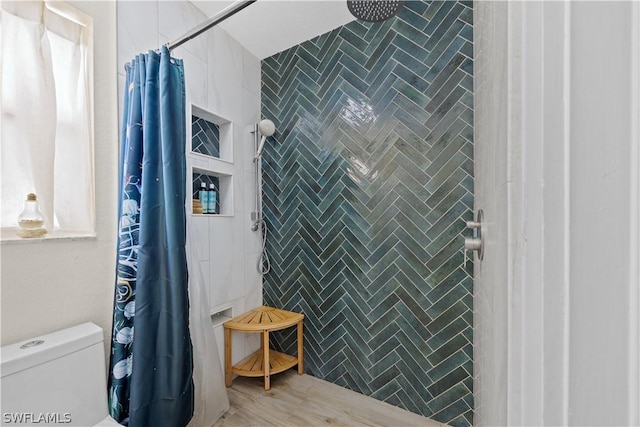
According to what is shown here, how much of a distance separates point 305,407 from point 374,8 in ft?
A: 7.29

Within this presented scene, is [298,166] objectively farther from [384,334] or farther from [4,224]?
[4,224]

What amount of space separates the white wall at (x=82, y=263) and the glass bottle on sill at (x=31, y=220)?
0.04 meters

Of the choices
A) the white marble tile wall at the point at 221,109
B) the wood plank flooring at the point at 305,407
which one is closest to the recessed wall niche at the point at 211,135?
the white marble tile wall at the point at 221,109

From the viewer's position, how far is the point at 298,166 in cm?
216

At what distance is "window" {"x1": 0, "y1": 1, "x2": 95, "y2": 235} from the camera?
1.03 metres

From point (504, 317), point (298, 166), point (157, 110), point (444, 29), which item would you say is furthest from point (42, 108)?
point (444, 29)

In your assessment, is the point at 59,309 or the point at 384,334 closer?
the point at 59,309

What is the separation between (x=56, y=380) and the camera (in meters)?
0.94

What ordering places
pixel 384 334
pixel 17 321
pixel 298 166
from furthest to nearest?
pixel 298 166 < pixel 384 334 < pixel 17 321

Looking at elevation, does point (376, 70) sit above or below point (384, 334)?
above

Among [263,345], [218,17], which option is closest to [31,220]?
[218,17]

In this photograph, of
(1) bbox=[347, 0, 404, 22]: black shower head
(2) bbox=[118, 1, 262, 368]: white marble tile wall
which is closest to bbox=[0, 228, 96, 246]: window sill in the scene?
(2) bbox=[118, 1, 262, 368]: white marble tile wall

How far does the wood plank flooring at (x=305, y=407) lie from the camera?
1.60 meters

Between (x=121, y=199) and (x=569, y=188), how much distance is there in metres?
1.52
